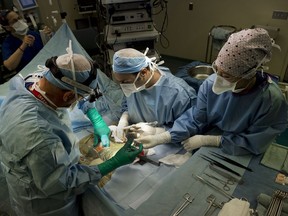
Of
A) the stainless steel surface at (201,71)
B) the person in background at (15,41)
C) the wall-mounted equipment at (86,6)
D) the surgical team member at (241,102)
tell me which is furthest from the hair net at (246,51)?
the wall-mounted equipment at (86,6)

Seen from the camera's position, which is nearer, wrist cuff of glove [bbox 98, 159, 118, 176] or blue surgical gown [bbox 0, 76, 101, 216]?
blue surgical gown [bbox 0, 76, 101, 216]

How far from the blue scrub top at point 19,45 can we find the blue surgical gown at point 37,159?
4.63ft

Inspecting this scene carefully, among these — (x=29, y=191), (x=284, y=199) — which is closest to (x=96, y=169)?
(x=29, y=191)

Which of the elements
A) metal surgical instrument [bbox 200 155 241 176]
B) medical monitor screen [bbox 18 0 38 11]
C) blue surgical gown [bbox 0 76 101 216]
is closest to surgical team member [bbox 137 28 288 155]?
metal surgical instrument [bbox 200 155 241 176]

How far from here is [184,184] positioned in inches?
45.7

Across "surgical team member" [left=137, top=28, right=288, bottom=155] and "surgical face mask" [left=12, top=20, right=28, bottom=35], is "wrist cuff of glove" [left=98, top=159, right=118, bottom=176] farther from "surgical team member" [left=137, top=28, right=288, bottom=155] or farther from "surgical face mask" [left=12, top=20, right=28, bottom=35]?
"surgical face mask" [left=12, top=20, right=28, bottom=35]

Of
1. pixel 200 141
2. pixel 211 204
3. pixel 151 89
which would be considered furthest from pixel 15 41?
pixel 211 204

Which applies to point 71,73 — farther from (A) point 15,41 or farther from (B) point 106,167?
(A) point 15,41

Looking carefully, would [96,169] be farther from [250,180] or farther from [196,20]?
[196,20]

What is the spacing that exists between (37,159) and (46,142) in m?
0.08

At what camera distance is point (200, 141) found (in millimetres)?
1461

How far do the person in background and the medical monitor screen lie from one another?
3.32 ft

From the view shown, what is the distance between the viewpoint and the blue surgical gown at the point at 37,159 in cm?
99

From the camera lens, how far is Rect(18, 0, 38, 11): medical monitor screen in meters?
3.22
